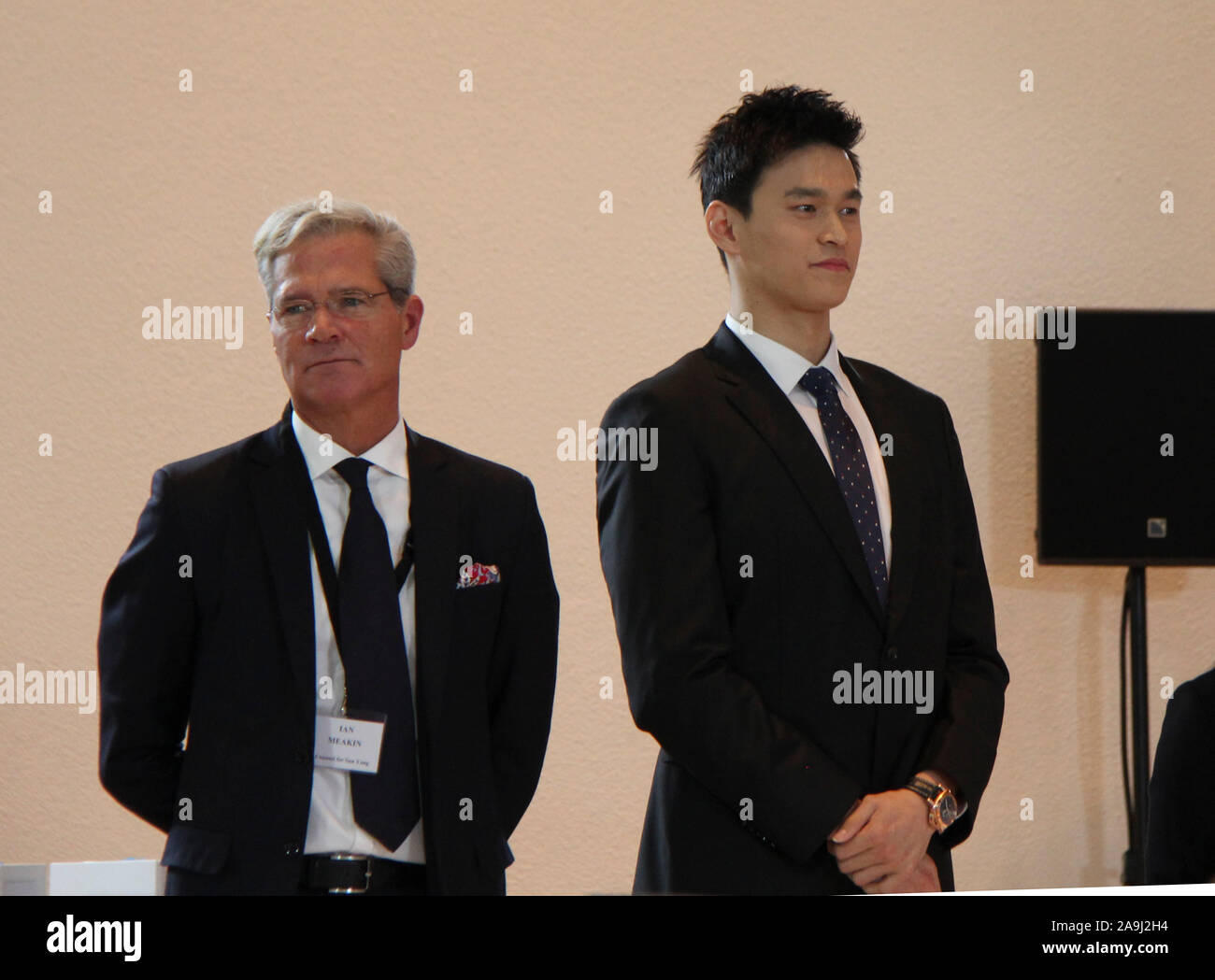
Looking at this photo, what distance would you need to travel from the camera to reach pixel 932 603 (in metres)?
1.91

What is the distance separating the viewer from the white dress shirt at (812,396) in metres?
1.93

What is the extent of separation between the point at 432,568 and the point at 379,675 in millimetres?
152

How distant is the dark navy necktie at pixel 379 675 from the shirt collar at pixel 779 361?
0.62 metres

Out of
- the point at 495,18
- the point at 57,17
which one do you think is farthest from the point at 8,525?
the point at 495,18

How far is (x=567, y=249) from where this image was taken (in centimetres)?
354

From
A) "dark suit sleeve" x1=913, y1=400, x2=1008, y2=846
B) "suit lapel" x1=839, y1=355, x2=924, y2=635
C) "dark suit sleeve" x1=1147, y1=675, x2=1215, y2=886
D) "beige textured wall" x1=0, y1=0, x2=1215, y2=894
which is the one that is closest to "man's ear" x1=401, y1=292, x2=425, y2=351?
"suit lapel" x1=839, y1=355, x2=924, y2=635

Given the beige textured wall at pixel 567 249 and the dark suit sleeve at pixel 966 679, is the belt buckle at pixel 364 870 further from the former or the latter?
the beige textured wall at pixel 567 249

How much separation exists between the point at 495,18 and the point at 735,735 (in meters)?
2.42

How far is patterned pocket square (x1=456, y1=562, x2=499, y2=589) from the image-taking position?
5.80ft

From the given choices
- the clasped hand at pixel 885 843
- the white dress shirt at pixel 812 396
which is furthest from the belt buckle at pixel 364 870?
the white dress shirt at pixel 812 396

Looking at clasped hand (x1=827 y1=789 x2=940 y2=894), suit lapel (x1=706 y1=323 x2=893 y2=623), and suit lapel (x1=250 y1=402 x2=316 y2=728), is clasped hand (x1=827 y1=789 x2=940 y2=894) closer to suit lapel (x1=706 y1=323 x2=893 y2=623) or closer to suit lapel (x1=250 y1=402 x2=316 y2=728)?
suit lapel (x1=706 y1=323 x2=893 y2=623)

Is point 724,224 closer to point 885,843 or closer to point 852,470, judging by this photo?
point 852,470

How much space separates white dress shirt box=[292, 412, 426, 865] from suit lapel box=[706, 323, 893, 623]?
1.55 ft

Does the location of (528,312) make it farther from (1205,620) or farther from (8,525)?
(1205,620)
